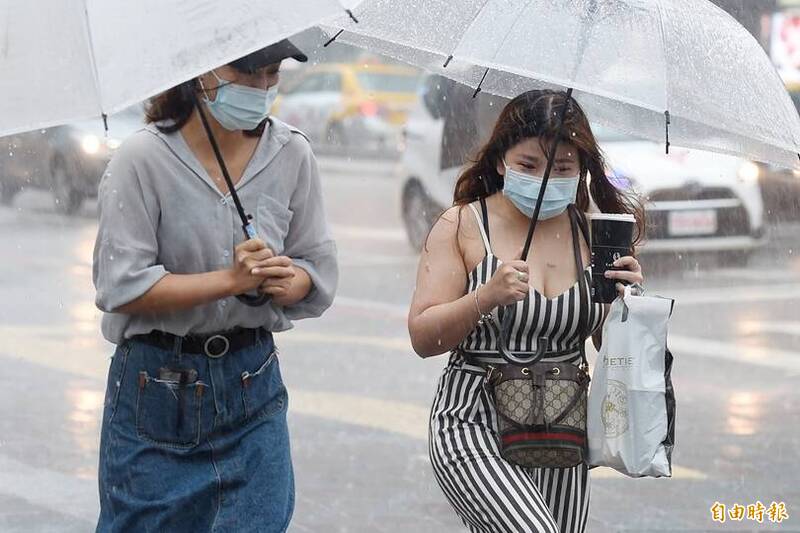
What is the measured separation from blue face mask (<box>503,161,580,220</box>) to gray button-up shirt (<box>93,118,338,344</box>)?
1.94ft

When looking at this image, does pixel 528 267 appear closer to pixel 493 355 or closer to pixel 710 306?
pixel 493 355

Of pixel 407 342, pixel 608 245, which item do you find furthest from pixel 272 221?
pixel 407 342

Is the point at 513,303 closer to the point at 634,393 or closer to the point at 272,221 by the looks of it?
the point at 634,393

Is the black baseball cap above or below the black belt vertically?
above

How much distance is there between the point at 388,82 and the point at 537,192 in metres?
29.0

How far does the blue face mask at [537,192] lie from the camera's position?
4039mm

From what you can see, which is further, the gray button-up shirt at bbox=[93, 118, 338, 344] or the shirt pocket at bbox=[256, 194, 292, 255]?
the shirt pocket at bbox=[256, 194, 292, 255]

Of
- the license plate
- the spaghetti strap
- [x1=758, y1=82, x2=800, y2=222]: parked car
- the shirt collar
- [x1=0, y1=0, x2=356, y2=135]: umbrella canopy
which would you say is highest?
[x1=0, y1=0, x2=356, y2=135]: umbrella canopy

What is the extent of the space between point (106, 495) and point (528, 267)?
1197mm

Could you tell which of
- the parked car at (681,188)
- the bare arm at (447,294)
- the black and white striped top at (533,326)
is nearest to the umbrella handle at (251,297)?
the bare arm at (447,294)

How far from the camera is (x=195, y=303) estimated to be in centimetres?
368

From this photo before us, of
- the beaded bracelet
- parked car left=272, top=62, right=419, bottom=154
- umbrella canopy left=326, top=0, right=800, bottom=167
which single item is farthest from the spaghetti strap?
parked car left=272, top=62, right=419, bottom=154

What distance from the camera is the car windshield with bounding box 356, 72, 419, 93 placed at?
32469 mm

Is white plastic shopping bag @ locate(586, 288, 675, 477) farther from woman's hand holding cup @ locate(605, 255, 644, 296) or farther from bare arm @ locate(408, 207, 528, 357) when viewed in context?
bare arm @ locate(408, 207, 528, 357)
